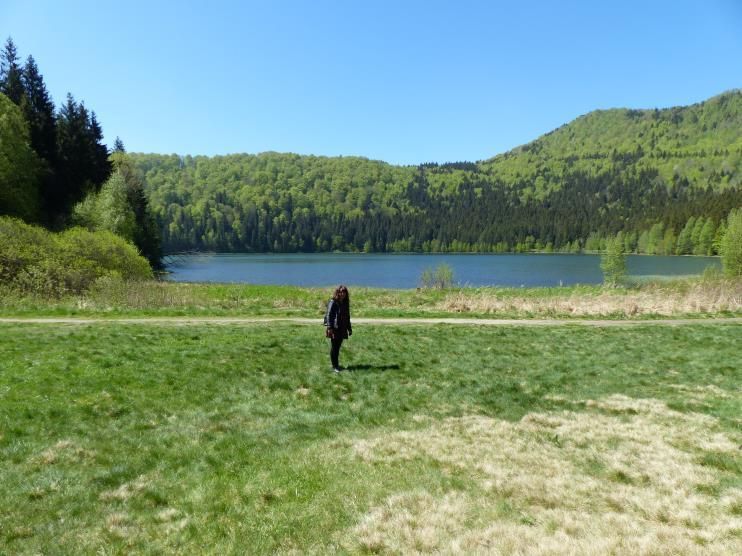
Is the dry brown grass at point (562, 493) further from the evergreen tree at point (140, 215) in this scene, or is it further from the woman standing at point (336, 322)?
the evergreen tree at point (140, 215)

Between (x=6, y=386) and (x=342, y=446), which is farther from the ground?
(x=6, y=386)

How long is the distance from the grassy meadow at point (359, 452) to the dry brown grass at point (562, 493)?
0.03 metres

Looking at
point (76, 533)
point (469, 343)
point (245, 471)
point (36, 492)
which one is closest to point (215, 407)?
point (245, 471)

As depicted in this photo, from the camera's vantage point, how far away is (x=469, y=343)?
1819 centimetres

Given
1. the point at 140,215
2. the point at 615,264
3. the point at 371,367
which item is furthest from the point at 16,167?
the point at 615,264

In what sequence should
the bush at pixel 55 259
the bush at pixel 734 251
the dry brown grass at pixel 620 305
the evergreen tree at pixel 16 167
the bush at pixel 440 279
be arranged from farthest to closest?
the bush at pixel 734 251 → the bush at pixel 440 279 → the evergreen tree at pixel 16 167 → the bush at pixel 55 259 → the dry brown grass at pixel 620 305

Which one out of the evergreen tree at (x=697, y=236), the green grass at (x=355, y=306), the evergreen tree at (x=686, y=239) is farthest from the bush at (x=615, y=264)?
the evergreen tree at (x=686, y=239)

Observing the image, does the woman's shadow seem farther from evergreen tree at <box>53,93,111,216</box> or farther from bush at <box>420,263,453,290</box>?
evergreen tree at <box>53,93,111,216</box>

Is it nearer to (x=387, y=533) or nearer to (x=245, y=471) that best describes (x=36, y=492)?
(x=245, y=471)

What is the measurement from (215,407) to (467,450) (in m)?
5.47

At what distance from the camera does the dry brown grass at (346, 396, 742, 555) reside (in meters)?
5.30

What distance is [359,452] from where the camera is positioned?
809cm

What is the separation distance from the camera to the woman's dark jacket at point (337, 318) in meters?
13.5

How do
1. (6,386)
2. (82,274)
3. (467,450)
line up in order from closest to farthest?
1. (467,450)
2. (6,386)
3. (82,274)
